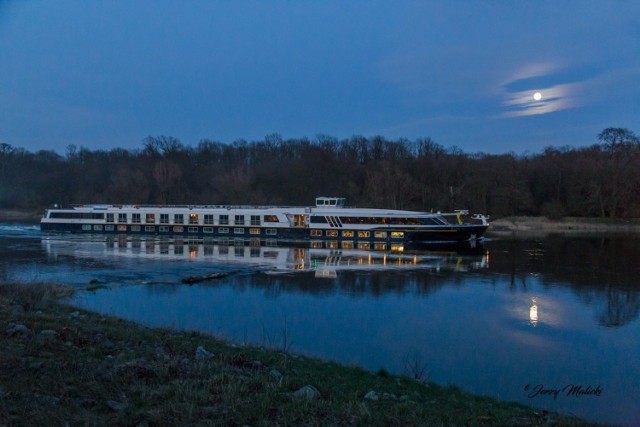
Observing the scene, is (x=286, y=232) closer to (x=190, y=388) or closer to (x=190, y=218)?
(x=190, y=218)

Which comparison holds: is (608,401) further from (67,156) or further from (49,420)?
(67,156)

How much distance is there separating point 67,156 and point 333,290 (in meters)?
130

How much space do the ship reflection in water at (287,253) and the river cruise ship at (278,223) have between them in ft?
7.99

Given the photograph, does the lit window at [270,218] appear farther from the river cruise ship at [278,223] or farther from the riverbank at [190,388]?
the riverbank at [190,388]

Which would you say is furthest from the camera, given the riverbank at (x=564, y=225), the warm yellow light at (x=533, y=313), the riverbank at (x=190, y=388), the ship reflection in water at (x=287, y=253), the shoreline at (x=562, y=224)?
the shoreline at (x=562, y=224)

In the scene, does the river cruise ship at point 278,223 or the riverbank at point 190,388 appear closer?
the riverbank at point 190,388

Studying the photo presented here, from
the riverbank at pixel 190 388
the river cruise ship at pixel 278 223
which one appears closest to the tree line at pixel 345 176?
the river cruise ship at pixel 278 223

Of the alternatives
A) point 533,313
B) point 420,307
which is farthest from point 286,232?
point 533,313

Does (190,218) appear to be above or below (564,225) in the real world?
above

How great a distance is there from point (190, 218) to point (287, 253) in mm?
22973

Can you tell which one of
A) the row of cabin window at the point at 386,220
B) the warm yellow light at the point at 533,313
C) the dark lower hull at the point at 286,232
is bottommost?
the warm yellow light at the point at 533,313

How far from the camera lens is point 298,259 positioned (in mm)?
42969

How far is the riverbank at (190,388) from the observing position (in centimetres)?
712

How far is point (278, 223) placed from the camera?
62812 millimetres
